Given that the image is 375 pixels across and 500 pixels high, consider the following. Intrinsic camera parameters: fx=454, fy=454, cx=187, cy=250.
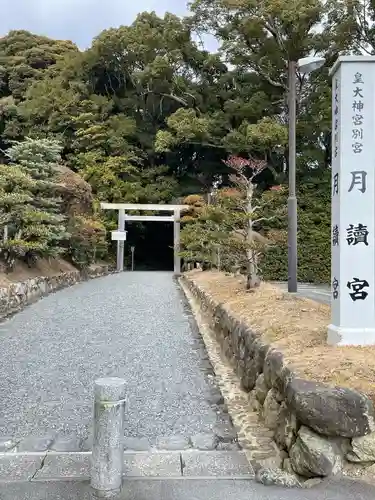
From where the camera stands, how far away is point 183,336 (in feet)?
23.4

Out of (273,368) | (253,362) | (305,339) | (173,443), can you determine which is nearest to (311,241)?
(253,362)

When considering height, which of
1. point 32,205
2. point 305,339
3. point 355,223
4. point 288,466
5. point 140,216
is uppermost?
point 140,216

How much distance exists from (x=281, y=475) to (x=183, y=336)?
4.51 metres

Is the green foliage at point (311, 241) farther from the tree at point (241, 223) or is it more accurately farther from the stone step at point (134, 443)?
the stone step at point (134, 443)

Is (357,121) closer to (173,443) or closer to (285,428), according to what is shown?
(285,428)

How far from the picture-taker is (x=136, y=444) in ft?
10.6

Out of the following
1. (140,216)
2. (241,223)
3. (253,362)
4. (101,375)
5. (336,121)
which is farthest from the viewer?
(140,216)

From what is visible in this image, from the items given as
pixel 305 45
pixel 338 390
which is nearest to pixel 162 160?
pixel 305 45

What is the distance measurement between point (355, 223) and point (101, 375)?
10.1 feet

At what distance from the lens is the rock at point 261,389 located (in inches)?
144

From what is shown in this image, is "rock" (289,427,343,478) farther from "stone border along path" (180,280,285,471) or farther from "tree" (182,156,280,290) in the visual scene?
"tree" (182,156,280,290)

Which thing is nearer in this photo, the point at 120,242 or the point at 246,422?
the point at 246,422

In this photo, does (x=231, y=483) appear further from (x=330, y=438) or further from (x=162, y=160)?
(x=162, y=160)

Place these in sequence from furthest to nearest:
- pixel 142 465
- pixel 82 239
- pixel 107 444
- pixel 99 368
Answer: pixel 82 239 < pixel 99 368 < pixel 142 465 < pixel 107 444
